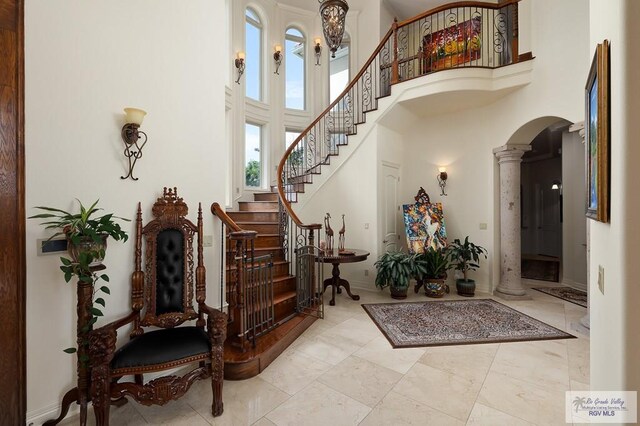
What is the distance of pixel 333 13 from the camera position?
2701 mm

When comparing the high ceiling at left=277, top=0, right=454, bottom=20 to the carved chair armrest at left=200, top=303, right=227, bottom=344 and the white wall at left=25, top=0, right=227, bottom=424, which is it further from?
the carved chair armrest at left=200, top=303, right=227, bottom=344

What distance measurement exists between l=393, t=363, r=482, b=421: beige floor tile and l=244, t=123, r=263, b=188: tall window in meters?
5.07

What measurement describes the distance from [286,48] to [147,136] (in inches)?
231

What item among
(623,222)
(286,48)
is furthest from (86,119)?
(286,48)

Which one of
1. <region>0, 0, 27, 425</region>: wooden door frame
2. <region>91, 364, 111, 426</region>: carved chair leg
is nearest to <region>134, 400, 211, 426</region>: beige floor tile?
<region>91, 364, 111, 426</region>: carved chair leg

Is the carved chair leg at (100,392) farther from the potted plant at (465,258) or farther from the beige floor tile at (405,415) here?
the potted plant at (465,258)

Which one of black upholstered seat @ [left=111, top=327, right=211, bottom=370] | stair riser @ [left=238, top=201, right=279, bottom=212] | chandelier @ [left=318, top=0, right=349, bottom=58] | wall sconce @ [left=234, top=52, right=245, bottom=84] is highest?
wall sconce @ [left=234, top=52, right=245, bottom=84]

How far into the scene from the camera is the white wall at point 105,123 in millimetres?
1861

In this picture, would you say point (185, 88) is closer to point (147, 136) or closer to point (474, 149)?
point (147, 136)

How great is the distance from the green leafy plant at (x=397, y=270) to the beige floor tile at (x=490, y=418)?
8.68ft

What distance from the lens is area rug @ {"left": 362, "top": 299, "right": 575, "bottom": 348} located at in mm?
3262

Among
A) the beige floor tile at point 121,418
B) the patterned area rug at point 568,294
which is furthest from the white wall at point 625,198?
the patterned area rug at point 568,294

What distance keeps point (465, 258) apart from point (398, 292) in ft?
4.36

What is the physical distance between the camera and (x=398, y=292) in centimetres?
484
